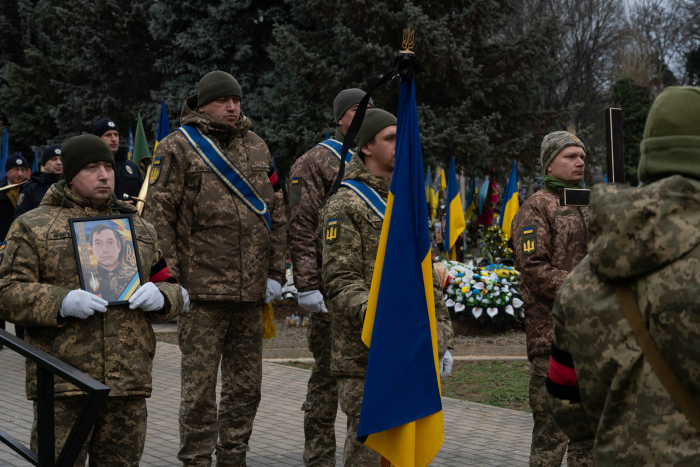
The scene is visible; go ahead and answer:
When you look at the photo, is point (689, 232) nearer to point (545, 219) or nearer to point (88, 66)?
point (545, 219)

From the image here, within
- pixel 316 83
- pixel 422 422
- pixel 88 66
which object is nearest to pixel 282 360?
pixel 422 422

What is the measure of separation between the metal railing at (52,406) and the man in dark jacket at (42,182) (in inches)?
181

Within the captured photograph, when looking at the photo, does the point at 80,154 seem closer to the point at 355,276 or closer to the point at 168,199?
the point at 168,199

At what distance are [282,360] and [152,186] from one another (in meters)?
4.85

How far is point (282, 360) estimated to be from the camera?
30.6ft

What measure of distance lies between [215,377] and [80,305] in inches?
56.7

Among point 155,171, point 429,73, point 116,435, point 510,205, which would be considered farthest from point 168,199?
point 429,73

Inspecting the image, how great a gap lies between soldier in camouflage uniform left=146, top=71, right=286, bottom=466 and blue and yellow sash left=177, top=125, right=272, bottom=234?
0.03 metres

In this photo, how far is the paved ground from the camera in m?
5.53

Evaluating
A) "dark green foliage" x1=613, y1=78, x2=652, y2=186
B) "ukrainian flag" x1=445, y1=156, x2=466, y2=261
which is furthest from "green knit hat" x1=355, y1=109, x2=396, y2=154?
"dark green foliage" x1=613, y1=78, x2=652, y2=186

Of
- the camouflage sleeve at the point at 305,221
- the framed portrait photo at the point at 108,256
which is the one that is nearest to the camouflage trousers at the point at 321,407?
the camouflage sleeve at the point at 305,221

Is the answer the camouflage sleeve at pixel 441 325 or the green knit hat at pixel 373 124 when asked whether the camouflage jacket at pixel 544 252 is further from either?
the green knit hat at pixel 373 124

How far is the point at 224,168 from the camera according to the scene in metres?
4.90

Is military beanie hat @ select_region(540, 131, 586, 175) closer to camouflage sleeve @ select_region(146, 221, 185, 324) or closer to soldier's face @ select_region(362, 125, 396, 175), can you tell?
soldier's face @ select_region(362, 125, 396, 175)
